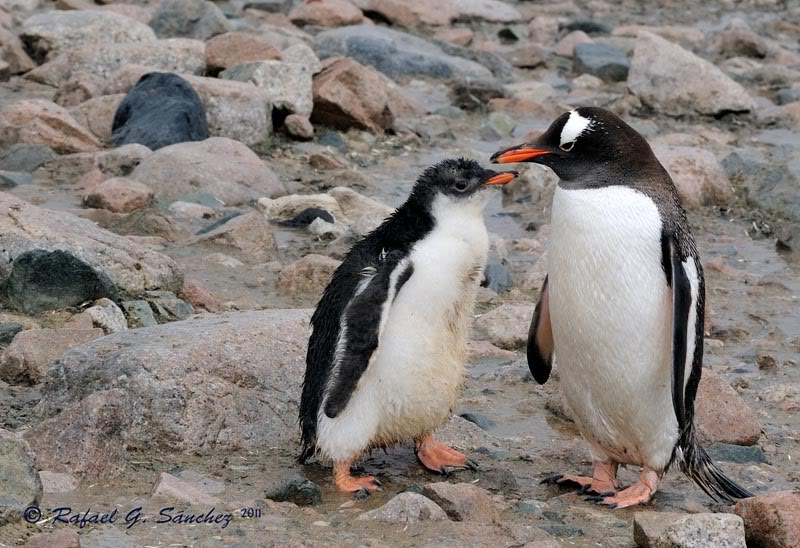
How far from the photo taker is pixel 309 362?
520cm

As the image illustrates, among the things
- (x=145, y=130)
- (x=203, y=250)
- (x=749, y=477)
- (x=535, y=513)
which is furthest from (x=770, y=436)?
(x=145, y=130)

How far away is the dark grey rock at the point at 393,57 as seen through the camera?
13359 mm

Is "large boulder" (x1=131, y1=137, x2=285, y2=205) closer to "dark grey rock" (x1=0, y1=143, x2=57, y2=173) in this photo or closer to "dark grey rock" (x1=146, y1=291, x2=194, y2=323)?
"dark grey rock" (x1=0, y1=143, x2=57, y2=173)

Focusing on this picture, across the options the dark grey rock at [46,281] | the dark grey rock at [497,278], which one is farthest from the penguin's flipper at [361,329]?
the dark grey rock at [497,278]

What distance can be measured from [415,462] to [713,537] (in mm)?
1463

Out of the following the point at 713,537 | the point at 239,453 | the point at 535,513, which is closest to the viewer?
the point at 713,537

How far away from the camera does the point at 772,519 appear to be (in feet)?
15.0

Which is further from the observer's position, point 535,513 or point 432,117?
point 432,117

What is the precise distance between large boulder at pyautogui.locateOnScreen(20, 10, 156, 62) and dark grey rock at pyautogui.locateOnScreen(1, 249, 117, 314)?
5.88 m

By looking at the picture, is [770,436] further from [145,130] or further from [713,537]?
[145,130]

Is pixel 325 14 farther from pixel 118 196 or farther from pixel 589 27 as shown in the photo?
pixel 118 196

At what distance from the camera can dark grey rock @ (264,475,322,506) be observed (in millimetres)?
4770

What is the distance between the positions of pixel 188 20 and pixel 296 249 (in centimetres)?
574

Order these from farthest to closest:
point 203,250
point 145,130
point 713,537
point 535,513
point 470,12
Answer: point 470,12
point 145,130
point 203,250
point 535,513
point 713,537
